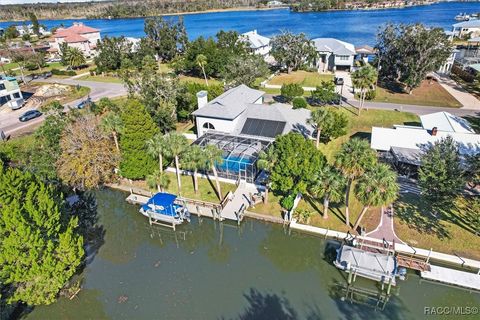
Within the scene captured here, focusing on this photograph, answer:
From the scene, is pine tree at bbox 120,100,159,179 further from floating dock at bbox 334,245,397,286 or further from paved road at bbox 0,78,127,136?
paved road at bbox 0,78,127,136

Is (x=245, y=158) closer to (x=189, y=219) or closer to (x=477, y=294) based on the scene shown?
(x=189, y=219)

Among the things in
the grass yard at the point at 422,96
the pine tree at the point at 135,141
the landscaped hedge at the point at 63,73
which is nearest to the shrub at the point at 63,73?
the landscaped hedge at the point at 63,73

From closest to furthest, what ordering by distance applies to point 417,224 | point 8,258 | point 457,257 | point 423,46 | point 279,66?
point 8,258, point 457,257, point 417,224, point 423,46, point 279,66

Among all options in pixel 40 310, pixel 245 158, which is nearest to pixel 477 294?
pixel 245 158

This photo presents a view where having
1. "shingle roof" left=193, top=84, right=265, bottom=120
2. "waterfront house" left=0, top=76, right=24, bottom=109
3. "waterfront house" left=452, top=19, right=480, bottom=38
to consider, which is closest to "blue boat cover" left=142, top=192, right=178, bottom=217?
"shingle roof" left=193, top=84, right=265, bottom=120

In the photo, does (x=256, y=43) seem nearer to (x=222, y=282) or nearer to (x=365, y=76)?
(x=365, y=76)

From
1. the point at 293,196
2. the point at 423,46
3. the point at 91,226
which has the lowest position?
the point at 91,226
